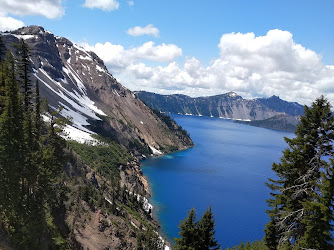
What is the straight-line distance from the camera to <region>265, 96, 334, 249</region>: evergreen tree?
623 inches

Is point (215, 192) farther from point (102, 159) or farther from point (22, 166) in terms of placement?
point (22, 166)

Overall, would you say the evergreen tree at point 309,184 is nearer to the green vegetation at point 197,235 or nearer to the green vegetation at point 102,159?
the green vegetation at point 197,235

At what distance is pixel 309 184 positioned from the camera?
17.9 meters

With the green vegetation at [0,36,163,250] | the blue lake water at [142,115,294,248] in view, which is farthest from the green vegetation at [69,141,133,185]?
the green vegetation at [0,36,163,250]

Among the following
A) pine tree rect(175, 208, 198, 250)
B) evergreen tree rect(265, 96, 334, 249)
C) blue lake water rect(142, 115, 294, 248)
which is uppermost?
evergreen tree rect(265, 96, 334, 249)

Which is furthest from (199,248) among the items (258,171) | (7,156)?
(258,171)

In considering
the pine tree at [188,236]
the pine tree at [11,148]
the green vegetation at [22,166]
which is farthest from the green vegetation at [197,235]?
the pine tree at [11,148]

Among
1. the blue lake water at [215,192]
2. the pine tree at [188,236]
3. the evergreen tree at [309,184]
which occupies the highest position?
the evergreen tree at [309,184]

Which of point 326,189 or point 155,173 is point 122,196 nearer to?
point 155,173

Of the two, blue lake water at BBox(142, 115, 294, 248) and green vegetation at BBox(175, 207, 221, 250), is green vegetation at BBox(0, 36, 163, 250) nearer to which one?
green vegetation at BBox(175, 207, 221, 250)

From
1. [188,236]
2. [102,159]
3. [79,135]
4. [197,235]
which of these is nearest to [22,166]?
[188,236]

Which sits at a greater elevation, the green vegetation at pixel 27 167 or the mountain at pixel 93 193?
the green vegetation at pixel 27 167

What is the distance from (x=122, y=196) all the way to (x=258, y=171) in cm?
10150

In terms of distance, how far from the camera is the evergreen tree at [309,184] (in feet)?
52.0
